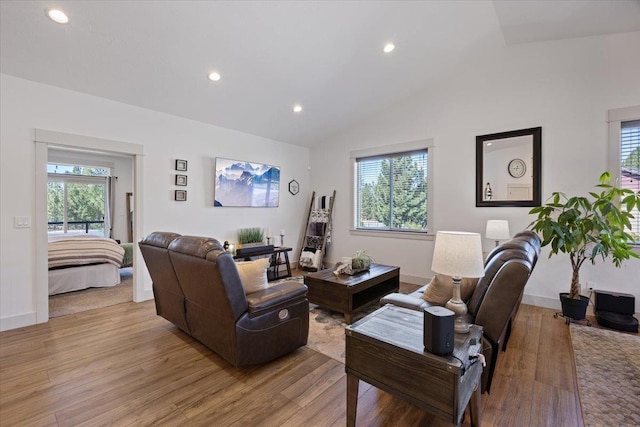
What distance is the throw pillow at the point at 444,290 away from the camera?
217 centimetres

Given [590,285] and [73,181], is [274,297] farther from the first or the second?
[73,181]

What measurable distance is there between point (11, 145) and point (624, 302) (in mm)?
7075

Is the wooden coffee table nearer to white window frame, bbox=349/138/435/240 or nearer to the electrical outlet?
white window frame, bbox=349/138/435/240

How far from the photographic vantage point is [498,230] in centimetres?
388

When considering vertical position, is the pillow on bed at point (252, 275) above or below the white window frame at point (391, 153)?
below

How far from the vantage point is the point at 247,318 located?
7.34 feet

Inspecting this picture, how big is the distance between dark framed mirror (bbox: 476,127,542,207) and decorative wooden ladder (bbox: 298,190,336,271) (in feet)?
9.26

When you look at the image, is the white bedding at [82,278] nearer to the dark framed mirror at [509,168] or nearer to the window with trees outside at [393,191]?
the window with trees outside at [393,191]

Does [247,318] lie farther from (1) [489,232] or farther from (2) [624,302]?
(2) [624,302]

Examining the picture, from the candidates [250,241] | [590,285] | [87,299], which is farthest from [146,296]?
[590,285]

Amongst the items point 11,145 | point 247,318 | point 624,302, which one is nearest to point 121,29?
point 11,145

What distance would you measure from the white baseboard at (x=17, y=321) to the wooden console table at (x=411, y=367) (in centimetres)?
377

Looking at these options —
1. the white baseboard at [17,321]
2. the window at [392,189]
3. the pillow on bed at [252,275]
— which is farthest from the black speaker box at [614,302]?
the white baseboard at [17,321]

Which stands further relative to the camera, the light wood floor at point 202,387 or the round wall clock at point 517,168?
the round wall clock at point 517,168
